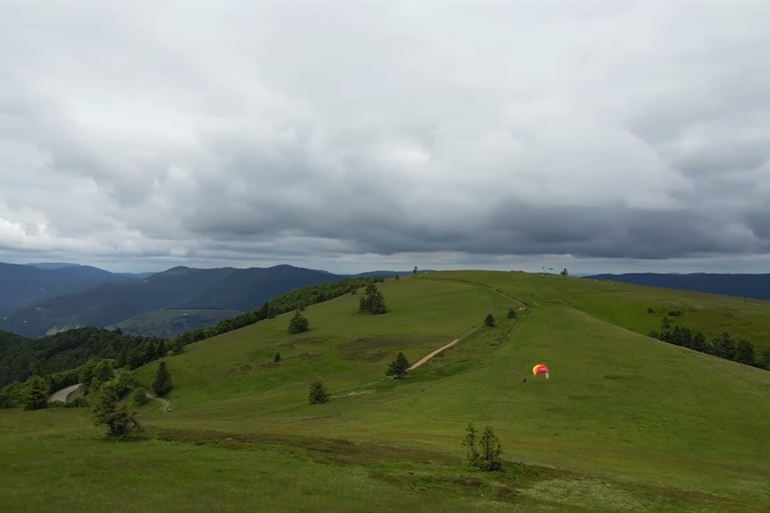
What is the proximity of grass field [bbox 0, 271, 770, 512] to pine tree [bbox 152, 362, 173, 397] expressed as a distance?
7.51 feet

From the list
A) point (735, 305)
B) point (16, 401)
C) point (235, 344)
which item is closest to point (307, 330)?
point (235, 344)

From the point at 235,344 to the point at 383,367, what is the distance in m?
51.2

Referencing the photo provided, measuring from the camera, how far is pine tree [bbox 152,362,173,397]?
101m

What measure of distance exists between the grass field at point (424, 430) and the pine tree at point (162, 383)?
2290mm

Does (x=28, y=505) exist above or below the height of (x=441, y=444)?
above

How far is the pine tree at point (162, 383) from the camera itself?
100625 millimetres

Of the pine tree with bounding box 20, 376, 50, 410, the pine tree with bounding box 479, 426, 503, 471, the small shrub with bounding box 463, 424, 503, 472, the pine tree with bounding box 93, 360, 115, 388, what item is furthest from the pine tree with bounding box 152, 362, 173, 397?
the pine tree with bounding box 479, 426, 503, 471

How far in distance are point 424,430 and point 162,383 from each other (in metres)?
72.5

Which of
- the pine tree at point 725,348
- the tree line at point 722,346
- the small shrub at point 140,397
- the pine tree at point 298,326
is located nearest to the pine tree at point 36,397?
the small shrub at point 140,397

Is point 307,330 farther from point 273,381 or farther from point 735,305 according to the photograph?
point 735,305

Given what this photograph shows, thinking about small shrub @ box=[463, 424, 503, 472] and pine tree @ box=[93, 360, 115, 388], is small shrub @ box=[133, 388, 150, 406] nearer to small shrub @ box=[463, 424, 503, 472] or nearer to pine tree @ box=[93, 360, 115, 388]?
pine tree @ box=[93, 360, 115, 388]

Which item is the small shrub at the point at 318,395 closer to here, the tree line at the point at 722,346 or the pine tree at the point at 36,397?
the pine tree at the point at 36,397

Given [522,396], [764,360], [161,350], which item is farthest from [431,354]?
[764,360]

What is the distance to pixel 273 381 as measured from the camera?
9312cm
